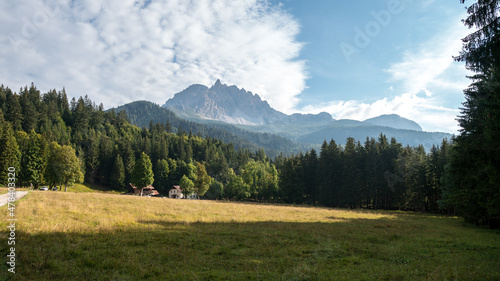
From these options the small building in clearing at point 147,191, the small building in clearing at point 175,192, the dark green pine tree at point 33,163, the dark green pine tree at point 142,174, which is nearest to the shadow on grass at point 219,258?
the dark green pine tree at point 142,174

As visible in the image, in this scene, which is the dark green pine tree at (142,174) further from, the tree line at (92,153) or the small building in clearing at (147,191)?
the small building in clearing at (147,191)

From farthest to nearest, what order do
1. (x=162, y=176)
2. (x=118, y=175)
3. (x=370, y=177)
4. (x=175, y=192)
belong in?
(x=162, y=176) < (x=175, y=192) < (x=118, y=175) < (x=370, y=177)

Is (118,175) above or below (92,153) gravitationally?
below

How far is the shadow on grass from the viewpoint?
26.5 ft

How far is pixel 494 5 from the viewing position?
966 cm

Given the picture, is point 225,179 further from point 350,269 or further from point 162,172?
point 350,269

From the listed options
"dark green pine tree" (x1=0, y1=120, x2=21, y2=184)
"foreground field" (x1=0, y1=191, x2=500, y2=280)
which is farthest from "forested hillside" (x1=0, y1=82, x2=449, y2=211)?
"foreground field" (x1=0, y1=191, x2=500, y2=280)

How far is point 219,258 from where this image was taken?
10.5m

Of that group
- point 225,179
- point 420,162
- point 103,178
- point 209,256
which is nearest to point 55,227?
point 209,256

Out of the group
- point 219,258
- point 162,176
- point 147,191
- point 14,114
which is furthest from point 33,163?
point 219,258

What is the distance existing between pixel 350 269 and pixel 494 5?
11528 mm

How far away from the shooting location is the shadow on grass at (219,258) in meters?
8.07

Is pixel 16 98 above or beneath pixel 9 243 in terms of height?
above

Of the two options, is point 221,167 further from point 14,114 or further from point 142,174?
point 14,114
